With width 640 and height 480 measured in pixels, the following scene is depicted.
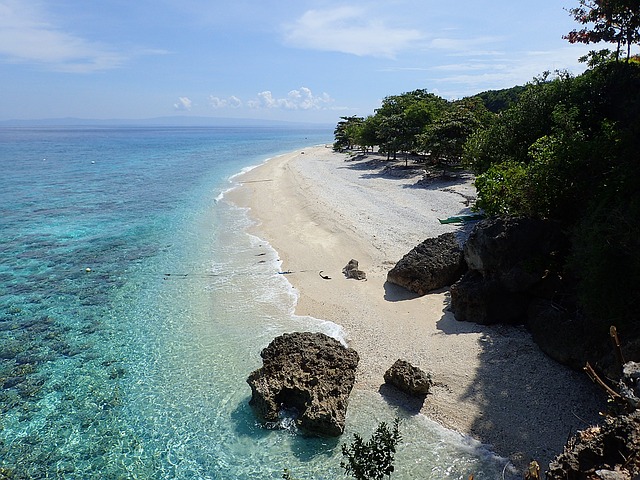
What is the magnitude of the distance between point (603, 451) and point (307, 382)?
6.15 meters

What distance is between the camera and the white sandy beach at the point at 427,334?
9.14 m

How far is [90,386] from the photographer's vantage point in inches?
453

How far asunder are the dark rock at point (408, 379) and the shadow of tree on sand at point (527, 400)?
94cm

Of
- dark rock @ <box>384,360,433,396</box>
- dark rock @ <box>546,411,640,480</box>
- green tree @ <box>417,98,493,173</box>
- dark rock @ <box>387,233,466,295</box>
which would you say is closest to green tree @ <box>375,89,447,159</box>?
green tree @ <box>417,98,493,173</box>

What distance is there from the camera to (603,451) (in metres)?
5.19

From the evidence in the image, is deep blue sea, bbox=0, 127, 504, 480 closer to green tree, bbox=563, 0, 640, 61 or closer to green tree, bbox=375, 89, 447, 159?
green tree, bbox=563, 0, 640, 61

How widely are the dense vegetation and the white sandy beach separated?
1.97m

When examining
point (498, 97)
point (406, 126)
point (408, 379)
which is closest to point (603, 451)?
A: point (408, 379)

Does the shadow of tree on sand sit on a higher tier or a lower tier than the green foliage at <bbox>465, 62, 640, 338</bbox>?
lower

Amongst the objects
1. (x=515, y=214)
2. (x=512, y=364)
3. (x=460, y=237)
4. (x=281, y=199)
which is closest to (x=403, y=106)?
(x=281, y=199)

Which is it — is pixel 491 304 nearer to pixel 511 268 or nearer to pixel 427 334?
pixel 511 268

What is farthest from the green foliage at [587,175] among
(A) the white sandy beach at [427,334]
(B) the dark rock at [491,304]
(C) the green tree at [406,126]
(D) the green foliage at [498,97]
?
(D) the green foliage at [498,97]

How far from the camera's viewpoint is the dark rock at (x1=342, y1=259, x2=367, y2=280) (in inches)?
667

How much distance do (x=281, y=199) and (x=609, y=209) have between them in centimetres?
2564
